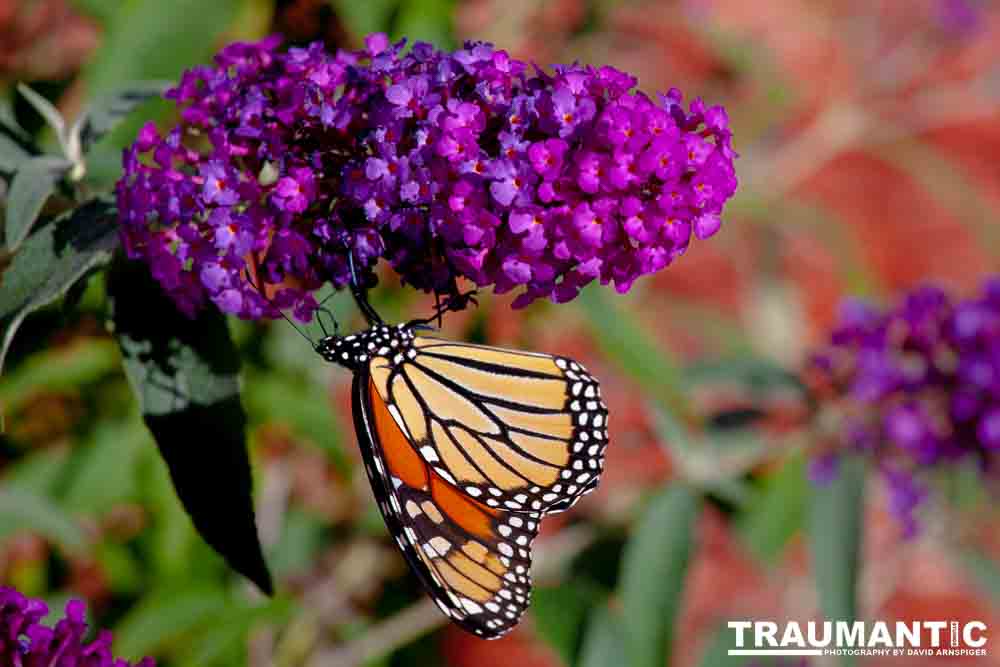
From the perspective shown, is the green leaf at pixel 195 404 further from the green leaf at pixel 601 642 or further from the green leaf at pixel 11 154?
the green leaf at pixel 601 642

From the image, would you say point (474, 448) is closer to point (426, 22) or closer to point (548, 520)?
point (426, 22)

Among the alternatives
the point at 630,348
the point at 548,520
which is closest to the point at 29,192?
the point at 630,348

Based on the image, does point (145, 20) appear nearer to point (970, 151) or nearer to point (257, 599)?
point (257, 599)

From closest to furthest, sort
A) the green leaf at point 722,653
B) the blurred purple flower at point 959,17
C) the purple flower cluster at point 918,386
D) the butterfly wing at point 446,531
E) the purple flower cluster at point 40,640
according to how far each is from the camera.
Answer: the purple flower cluster at point 40,640 < the butterfly wing at point 446,531 < the purple flower cluster at point 918,386 < the green leaf at point 722,653 < the blurred purple flower at point 959,17

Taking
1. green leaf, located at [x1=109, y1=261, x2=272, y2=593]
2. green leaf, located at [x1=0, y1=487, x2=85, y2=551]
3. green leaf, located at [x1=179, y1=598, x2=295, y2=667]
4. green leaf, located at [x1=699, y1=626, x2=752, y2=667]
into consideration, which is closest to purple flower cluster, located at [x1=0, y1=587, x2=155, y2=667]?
green leaf, located at [x1=109, y1=261, x2=272, y2=593]

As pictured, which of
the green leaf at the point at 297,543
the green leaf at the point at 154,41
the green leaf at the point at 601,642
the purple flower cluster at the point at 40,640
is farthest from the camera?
the green leaf at the point at 297,543

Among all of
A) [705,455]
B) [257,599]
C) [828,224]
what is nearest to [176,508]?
[257,599]

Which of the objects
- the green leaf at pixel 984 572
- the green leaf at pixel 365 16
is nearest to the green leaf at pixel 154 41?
the green leaf at pixel 365 16

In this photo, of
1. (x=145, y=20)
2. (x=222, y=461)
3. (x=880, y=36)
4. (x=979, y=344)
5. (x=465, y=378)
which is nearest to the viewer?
(x=222, y=461)
